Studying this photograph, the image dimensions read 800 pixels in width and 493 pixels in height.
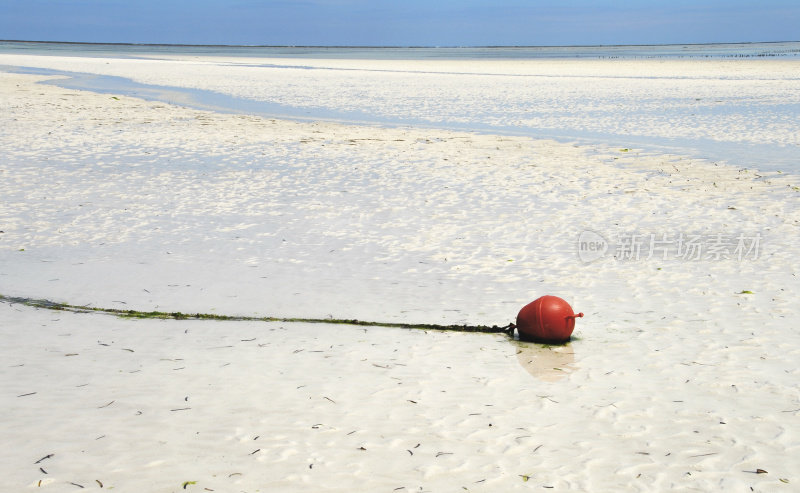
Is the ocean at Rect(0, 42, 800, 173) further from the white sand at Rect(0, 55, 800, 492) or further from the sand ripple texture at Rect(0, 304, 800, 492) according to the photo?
the sand ripple texture at Rect(0, 304, 800, 492)

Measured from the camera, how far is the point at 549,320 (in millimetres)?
5801

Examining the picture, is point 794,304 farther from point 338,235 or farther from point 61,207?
point 61,207

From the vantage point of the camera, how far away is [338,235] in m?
9.30

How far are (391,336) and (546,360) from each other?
1202mm

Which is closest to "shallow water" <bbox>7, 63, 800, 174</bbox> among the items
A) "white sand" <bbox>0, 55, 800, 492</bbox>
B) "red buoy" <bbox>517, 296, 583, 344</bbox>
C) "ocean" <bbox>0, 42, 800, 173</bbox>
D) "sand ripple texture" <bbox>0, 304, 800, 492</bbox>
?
"ocean" <bbox>0, 42, 800, 173</bbox>

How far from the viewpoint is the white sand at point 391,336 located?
4.22 metres

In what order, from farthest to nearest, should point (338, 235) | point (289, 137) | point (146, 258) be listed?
point (289, 137) < point (338, 235) < point (146, 258)

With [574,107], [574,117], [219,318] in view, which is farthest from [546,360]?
[574,107]

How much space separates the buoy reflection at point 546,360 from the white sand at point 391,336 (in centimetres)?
3

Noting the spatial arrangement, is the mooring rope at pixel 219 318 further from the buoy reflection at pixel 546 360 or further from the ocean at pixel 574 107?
the ocean at pixel 574 107

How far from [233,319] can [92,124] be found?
47.2ft

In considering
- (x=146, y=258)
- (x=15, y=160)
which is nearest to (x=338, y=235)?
(x=146, y=258)

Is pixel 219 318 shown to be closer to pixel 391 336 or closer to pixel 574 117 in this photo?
pixel 391 336

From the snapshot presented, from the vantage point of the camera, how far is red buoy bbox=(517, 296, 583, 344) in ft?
19.0
